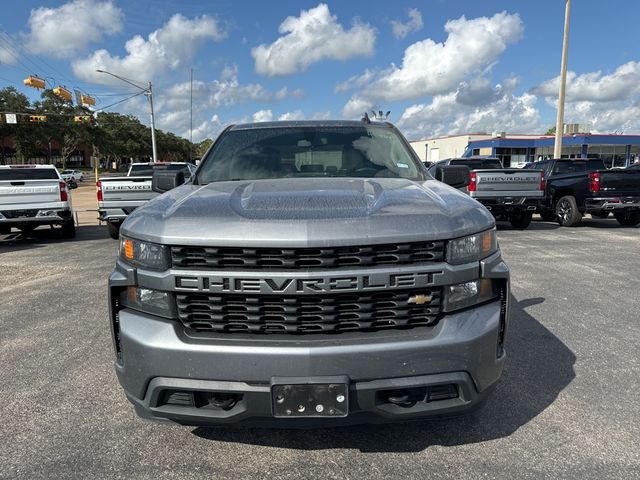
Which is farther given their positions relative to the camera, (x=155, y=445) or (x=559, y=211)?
(x=559, y=211)

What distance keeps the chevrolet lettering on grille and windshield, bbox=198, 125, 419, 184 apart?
1461 mm

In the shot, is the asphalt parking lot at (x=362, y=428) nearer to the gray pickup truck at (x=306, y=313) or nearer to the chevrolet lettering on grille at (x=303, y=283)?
the gray pickup truck at (x=306, y=313)

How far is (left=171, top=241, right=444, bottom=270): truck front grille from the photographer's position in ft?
7.26

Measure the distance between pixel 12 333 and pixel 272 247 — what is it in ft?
12.6

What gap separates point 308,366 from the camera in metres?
2.16

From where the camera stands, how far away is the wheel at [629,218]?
13.2m

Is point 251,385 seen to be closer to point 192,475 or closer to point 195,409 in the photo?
point 195,409

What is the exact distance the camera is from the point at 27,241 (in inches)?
460

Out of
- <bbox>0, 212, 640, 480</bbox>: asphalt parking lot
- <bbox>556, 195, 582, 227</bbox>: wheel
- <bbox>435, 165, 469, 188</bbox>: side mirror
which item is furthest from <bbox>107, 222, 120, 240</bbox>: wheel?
<bbox>556, 195, 582, 227</bbox>: wheel

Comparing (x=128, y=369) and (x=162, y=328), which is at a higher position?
(x=162, y=328)

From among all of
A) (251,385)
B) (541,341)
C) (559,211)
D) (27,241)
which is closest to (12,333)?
(251,385)

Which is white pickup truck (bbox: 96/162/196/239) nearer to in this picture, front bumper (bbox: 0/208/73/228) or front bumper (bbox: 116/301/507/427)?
front bumper (bbox: 0/208/73/228)

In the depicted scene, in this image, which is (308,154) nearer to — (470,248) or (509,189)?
(470,248)

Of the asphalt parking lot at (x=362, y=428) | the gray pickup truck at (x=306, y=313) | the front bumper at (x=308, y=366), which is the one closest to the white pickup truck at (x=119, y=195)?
the asphalt parking lot at (x=362, y=428)
